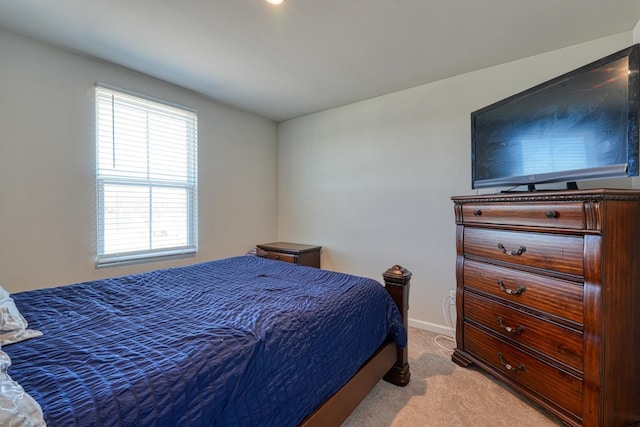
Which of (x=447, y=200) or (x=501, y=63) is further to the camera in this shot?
(x=447, y=200)

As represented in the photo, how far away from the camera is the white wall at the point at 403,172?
2482 mm

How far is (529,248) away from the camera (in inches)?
65.0

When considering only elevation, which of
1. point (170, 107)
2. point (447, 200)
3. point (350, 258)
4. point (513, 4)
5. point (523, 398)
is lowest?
point (523, 398)

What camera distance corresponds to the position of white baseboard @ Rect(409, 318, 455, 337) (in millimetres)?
2662

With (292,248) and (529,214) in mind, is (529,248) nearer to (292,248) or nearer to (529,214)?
(529,214)

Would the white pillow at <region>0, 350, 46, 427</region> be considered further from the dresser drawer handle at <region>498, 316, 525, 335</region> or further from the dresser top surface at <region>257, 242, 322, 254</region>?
the dresser top surface at <region>257, 242, 322, 254</region>

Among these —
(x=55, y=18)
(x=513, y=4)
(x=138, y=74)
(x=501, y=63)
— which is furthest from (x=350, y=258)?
(x=55, y=18)

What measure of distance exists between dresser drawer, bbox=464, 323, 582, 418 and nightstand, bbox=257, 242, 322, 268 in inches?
70.8

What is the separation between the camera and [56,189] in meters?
2.18

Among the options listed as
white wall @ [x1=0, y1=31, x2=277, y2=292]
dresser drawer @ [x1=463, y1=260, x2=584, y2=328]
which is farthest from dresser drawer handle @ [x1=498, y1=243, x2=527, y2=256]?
white wall @ [x1=0, y1=31, x2=277, y2=292]

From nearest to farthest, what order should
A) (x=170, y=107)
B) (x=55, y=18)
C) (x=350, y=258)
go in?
(x=55, y=18)
(x=170, y=107)
(x=350, y=258)

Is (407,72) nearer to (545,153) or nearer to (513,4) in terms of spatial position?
(513,4)

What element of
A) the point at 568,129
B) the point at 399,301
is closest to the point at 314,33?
the point at 568,129

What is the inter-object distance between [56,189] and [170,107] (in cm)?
121
